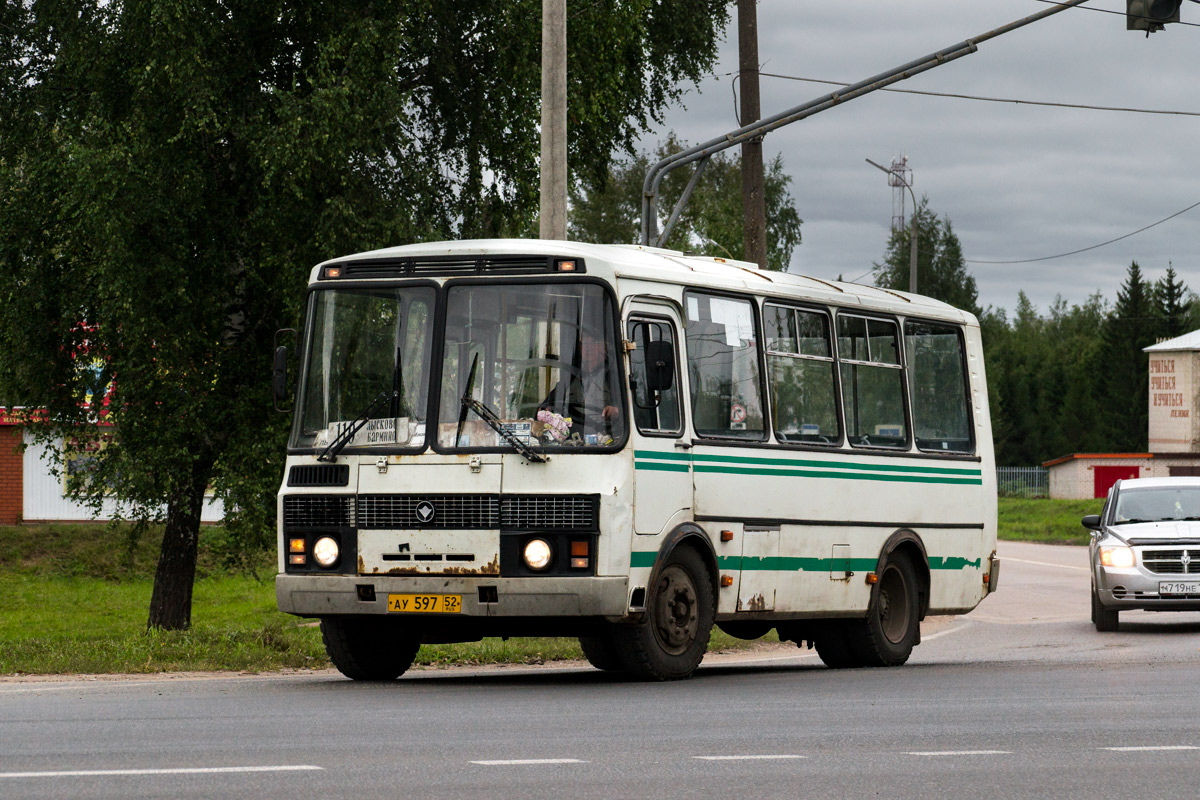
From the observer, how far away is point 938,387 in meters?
17.7

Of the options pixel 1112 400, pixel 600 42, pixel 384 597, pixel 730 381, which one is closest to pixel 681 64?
pixel 600 42

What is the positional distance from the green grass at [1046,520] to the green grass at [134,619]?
0.24 m

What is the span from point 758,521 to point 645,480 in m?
1.85

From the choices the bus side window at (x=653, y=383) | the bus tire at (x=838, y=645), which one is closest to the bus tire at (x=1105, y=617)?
the bus tire at (x=838, y=645)

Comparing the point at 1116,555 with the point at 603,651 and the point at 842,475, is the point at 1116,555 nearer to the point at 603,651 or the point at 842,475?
the point at 842,475

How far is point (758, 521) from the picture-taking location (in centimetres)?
1455

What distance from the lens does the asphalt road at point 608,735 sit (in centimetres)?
792

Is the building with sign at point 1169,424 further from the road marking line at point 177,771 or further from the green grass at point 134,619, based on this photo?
the road marking line at point 177,771

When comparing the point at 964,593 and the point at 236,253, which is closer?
the point at 964,593

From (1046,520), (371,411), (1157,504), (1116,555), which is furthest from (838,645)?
(1046,520)

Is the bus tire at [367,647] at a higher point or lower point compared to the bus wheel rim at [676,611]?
lower

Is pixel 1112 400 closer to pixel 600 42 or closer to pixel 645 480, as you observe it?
pixel 600 42

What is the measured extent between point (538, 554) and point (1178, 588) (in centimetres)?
1185

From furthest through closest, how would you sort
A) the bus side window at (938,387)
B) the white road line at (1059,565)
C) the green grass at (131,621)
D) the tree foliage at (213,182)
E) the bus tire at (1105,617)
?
the white road line at (1059,565) → the bus tire at (1105,617) → the tree foliage at (213,182) → the bus side window at (938,387) → the green grass at (131,621)
